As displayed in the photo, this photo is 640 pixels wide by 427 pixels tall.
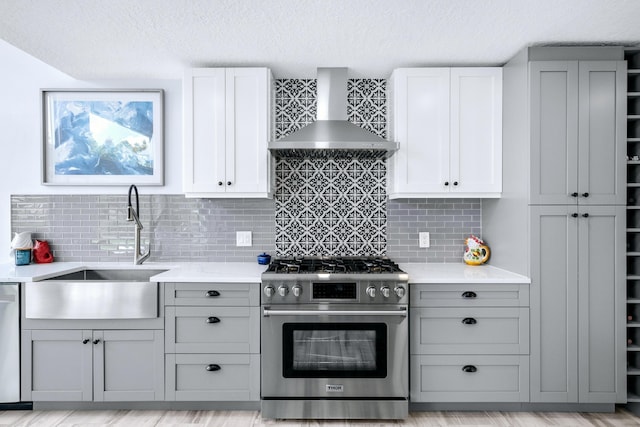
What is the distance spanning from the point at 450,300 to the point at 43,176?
3.26m

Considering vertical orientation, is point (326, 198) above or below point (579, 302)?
above

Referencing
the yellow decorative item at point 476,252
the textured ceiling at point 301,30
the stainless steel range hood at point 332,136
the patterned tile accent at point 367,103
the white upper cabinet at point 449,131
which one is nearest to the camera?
the textured ceiling at point 301,30

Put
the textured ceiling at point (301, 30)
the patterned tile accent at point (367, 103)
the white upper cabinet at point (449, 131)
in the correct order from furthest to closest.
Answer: the patterned tile accent at point (367, 103)
the white upper cabinet at point (449, 131)
the textured ceiling at point (301, 30)

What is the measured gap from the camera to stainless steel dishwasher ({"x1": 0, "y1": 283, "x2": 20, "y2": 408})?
2.44m

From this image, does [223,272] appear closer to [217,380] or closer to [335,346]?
[217,380]

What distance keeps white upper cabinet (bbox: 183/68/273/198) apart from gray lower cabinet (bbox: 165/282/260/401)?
2.50 ft

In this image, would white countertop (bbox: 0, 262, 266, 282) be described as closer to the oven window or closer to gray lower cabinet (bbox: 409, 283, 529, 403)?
the oven window

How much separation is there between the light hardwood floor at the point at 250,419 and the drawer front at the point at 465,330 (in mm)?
421

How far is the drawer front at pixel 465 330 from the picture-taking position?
96.4 inches

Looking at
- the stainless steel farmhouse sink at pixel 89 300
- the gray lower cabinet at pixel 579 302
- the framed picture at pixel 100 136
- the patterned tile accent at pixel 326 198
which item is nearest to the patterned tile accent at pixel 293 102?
the patterned tile accent at pixel 326 198

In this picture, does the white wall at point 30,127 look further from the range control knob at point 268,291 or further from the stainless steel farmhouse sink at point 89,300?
the range control knob at point 268,291

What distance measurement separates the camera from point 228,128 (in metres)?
2.78

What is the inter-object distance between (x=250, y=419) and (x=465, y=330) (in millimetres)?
1484

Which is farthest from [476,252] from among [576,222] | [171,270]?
[171,270]
